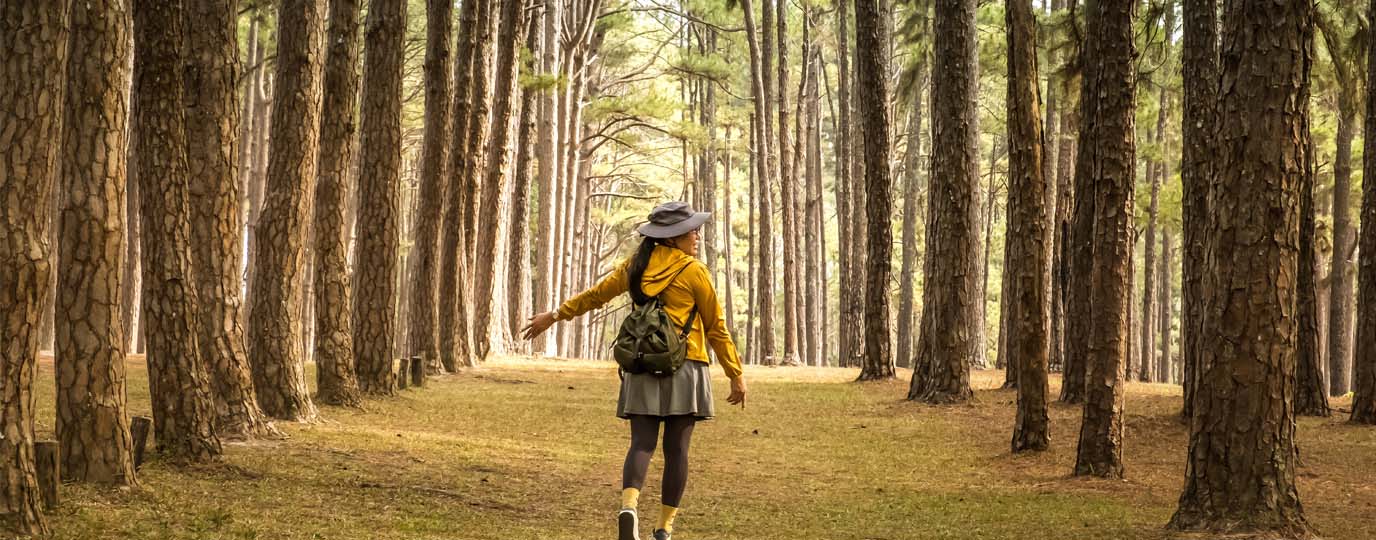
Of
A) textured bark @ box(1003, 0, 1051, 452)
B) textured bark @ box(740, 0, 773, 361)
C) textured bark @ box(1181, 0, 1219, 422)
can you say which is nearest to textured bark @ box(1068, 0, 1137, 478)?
textured bark @ box(1003, 0, 1051, 452)

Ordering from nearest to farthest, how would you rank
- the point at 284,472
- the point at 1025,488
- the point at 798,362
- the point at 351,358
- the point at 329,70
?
the point at 284,472
the point at 1025,488
the point at 329,70
the point at 351,358
the point at 798,362

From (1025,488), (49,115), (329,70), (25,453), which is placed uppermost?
(329,70)

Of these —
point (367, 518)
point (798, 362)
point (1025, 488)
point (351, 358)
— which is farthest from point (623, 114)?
point (367, 518)

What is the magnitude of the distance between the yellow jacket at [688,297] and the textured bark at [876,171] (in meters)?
12.7

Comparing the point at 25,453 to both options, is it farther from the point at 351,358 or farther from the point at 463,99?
the point at 463,99

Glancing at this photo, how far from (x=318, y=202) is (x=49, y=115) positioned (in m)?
6.50

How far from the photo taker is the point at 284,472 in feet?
27.4

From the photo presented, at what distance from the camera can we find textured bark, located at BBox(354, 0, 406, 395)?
44.6 ft

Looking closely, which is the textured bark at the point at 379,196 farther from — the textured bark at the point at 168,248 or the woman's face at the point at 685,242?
the woman's face at the point at 685,242

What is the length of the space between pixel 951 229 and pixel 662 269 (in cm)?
1000

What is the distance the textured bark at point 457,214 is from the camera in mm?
18344

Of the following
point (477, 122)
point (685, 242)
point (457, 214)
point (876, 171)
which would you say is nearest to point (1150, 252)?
point (876, 171)

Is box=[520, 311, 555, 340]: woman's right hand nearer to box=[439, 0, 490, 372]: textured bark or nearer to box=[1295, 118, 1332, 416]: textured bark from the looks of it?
box=[1295, 118, 1332, 416]: textured bark

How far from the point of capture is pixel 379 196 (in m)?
13.7
